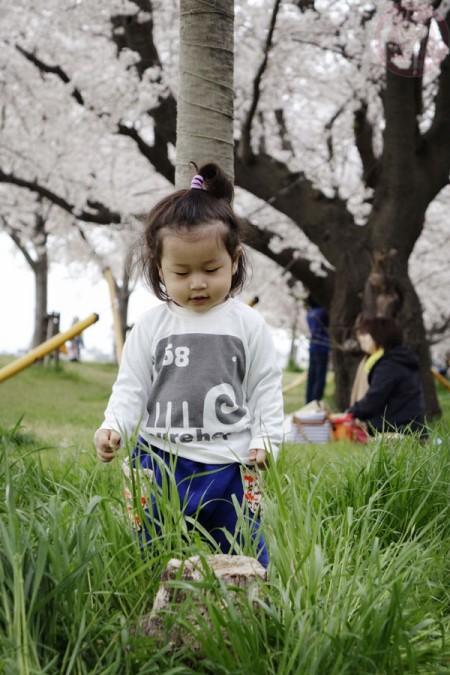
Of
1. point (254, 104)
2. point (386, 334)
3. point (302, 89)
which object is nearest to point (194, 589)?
point (386, 334)

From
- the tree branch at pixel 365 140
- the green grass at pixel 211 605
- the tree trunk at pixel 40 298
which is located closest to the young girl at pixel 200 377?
the green grass at pixel 211 605

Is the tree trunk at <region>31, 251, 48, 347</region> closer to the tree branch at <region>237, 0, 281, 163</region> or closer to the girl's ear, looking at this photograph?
the tree branch at <region>237, 0, 281, 163</region>

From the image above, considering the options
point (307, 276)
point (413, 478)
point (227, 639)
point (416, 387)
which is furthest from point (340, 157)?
point (227, 639)

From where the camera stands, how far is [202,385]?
7.39 ft

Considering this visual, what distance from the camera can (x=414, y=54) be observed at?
23.1 feet

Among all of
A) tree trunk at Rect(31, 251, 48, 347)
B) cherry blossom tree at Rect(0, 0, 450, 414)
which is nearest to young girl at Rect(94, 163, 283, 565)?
cherry blossom tree at Rect(0, 0, 450, 414)

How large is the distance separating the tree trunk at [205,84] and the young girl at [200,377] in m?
0.64

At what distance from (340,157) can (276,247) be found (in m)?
3.34

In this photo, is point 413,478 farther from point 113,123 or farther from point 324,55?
point 324,55

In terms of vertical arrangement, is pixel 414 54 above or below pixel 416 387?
above

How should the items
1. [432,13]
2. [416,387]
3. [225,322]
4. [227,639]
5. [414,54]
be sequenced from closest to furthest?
[227,639] → [225,322] → [416,387] → [432,13] → [414,54]

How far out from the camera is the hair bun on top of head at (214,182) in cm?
244

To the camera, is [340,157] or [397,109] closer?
[397,109]

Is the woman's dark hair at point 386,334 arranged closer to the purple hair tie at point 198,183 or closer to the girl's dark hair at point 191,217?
the girl's dark hair at point 191,217
